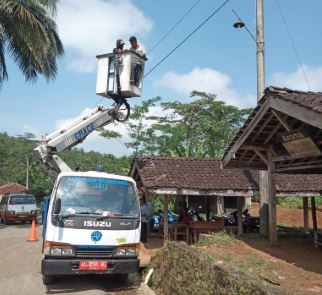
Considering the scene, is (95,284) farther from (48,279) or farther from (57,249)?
(57,249)

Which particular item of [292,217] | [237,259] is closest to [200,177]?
[237,259]

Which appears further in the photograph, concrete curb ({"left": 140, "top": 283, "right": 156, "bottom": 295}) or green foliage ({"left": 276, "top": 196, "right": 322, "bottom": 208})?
green foliage ({"left": 276, "top": 196, "right": 322, "bottom": 208})

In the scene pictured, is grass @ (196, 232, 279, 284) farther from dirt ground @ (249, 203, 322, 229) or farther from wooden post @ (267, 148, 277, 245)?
dirt ground @ (249, 203, 322, 229)

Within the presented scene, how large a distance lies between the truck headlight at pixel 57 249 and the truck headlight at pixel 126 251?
0.91 metres

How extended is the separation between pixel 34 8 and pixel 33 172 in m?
47.3

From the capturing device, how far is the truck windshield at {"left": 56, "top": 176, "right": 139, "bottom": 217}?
27.6ft

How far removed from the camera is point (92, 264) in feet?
26.6

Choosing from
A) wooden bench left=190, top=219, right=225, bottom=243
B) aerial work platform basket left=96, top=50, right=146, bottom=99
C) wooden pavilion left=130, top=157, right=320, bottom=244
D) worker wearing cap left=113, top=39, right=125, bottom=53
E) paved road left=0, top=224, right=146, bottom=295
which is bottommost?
paved road left=0, top=224, right=146, bottom=295

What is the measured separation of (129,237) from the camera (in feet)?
27.7

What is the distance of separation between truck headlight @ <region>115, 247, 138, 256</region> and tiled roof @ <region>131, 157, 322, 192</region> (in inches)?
227

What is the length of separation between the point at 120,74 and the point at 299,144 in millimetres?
5677

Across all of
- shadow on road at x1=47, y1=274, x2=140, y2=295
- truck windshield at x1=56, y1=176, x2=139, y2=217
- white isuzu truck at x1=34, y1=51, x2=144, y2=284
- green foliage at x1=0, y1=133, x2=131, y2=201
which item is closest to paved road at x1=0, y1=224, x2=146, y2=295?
shadow on road at x1=47, y1=274, x2=140, y2=295

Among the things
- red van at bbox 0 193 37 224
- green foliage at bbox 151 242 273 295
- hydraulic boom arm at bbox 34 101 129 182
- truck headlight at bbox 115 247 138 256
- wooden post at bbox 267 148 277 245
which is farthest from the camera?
red van at bbox 0 193 37 224

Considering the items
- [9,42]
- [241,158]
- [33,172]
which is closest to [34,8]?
[9,42]
